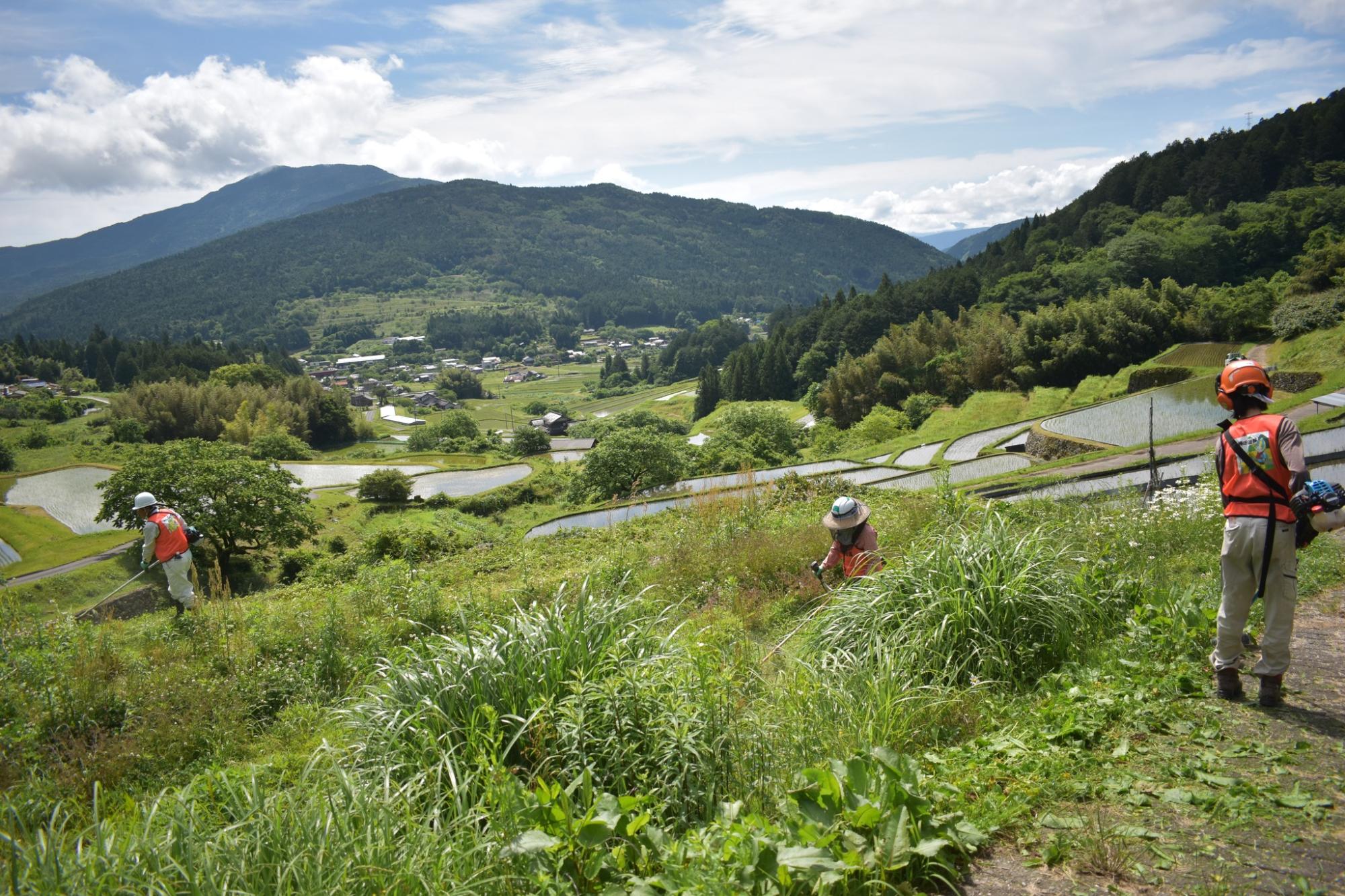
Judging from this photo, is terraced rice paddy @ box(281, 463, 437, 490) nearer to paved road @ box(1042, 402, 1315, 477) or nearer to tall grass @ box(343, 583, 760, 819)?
paved road @ box(1042, 402, 1315, 477)

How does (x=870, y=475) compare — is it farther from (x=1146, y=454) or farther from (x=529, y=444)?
(x=529, y=444)

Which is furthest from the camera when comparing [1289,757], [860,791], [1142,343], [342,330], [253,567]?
[342,330]

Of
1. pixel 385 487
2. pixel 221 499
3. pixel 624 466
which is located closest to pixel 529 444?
pixel 385 487

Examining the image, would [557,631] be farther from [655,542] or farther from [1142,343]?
[1142,343]

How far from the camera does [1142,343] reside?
4438 cm

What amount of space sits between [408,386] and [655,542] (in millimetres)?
125575

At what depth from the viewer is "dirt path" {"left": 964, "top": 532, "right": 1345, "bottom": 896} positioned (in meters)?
2.77

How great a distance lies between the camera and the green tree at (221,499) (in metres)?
25.7

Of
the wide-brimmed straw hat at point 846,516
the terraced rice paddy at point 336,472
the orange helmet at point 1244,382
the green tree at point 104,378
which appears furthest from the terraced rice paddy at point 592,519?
the green tree at point 104,378

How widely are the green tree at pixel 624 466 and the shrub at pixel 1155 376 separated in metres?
23.3

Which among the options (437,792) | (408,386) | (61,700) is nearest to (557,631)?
(437,792)

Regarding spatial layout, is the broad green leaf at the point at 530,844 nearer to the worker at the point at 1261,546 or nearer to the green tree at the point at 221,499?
the worker at the point at 1261,546

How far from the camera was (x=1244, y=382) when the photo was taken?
4.34 m

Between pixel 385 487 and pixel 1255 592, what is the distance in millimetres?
39953
